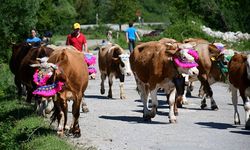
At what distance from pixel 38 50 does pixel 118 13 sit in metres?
58.4

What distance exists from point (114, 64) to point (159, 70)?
6.29 meters

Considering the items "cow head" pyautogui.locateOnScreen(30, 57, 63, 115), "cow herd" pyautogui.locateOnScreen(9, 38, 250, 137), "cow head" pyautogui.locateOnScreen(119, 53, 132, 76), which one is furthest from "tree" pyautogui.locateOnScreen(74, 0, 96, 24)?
"cow head" pyautogui.locateOnScreen(30, 57, 63, 115)

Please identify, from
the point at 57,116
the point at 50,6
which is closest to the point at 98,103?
the point at 57,116

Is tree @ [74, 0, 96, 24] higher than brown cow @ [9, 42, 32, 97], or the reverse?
brown cow @ [9, 42, 32, 97]

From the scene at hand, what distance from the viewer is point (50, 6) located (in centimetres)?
5375

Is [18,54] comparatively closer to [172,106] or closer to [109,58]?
[109,58]

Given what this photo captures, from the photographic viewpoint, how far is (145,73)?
16.3m

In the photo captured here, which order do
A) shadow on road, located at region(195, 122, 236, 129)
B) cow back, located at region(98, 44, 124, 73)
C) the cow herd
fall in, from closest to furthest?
the cow herd < shadow on road, located at region(195, 122, 236, 129) < cow back, located at region(98, 44, 124, 73)

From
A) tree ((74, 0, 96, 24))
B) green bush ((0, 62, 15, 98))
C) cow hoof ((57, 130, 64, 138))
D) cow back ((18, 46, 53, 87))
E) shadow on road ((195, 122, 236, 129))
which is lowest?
tree ((74, 0, 96, 24))

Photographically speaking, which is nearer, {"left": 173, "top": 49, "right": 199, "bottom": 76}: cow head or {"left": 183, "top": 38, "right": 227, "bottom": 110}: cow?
{"left": 173, "top": 49, "right": 199, "bottom": 76}: cow head

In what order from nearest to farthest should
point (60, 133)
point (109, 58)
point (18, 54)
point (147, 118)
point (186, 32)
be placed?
point (60, 133) < point (147, 118) < point (18, 54) < point (109, 58) < point (186, 32)

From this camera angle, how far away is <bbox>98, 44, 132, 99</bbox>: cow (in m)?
21.4

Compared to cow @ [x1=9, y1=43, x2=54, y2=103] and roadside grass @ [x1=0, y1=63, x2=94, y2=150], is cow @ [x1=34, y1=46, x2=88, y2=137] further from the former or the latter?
cow @ [x1=9, y1=43, x2=54, y2=103]

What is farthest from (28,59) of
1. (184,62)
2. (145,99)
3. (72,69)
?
(184,62)
